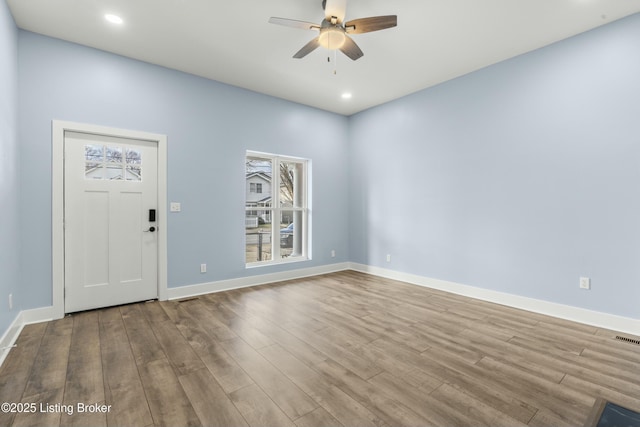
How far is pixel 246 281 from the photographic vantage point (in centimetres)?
459

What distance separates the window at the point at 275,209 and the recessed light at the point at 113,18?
2232 millimetres

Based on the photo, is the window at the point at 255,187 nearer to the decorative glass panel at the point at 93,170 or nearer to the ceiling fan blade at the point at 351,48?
the decorative glass panel at the point at 93,170

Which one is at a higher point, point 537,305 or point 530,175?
point 530,175

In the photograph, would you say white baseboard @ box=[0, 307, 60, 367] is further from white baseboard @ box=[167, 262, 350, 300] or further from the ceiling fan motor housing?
the ceiling fan motor housing

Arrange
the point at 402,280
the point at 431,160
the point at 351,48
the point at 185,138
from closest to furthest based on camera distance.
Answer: the point at 351,48, the point at 185,138, the point at 431,160, the point at 402,280

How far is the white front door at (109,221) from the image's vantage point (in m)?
3.36

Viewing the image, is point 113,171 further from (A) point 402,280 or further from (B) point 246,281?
(A) point 402,280

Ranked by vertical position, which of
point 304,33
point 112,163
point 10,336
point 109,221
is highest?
point 304,33

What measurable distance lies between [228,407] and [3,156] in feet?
9.19

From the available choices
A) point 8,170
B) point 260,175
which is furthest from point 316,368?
point 260,175

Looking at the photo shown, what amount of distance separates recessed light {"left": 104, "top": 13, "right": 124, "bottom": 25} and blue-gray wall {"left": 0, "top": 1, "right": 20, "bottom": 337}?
2.44 ft

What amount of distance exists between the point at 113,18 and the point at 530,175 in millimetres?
4854

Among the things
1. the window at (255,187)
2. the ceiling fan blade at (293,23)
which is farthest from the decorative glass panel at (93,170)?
the ceiling fan blade at (293,23)

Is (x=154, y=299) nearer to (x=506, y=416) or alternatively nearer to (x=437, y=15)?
(x=506, y=416)
